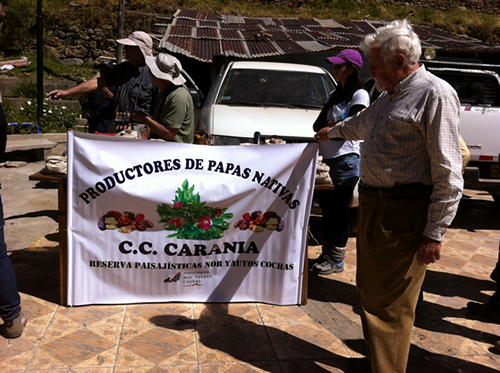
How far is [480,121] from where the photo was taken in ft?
21.6

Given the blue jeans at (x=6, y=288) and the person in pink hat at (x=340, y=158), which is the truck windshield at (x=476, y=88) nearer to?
the person in pink hat at (x=340, y=158)

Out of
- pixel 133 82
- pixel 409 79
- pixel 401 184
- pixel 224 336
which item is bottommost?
pixel 224 336

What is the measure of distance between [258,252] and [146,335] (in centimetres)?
105

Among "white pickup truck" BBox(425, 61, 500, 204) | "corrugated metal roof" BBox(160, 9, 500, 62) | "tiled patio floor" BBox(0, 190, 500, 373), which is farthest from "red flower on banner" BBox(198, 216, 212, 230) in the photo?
"corrugated metal roof" BBox(160, 9, 500, 62)

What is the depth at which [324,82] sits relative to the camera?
6957 mm

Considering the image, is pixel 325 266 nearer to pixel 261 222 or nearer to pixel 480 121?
pixel 261 222

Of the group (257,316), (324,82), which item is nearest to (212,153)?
(257,316)

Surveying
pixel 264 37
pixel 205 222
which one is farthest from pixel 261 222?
pixel 264 37

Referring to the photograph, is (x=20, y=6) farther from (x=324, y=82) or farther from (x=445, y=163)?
(x=445, y=163)

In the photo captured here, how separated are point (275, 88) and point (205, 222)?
3.54 meters

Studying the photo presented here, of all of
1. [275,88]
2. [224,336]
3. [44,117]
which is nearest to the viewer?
[224,336]

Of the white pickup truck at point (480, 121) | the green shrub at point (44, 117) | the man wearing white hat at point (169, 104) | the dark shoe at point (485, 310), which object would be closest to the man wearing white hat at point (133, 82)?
the man wearing white hat at point (169, 104)

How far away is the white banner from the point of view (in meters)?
3.53

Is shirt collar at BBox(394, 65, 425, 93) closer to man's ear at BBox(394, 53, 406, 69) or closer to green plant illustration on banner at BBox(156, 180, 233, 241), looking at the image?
man's ear at BBox(394, 53, 406, 69)
